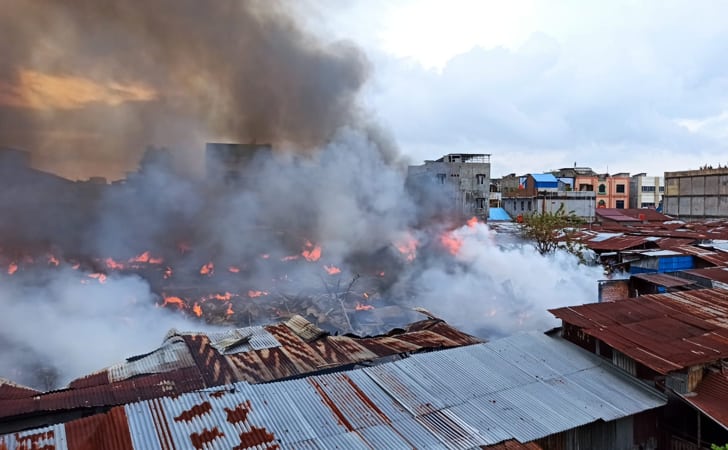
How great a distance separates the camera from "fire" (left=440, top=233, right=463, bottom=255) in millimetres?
23336

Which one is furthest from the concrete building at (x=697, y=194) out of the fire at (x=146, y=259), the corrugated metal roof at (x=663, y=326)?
the fire at (x=146, y=259)

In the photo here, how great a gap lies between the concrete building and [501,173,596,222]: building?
10.2m

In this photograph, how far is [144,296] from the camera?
18672 millimetres

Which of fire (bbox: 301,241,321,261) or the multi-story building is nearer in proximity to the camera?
fire (bbox: 301,241,321,261)

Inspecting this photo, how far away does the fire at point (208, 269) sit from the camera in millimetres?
22547

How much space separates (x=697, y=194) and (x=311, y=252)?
44.5 m

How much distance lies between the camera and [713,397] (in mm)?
7773

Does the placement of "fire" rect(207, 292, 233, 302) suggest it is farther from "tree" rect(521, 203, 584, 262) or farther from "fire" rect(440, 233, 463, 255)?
"tree" rect(521, 203, 584, 262)

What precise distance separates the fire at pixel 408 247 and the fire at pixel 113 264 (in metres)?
13.7

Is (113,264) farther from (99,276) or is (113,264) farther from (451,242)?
(451,242)

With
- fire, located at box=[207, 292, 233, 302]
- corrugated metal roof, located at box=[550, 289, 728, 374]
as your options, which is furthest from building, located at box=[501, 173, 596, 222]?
corrugated metal roof, located at box=[550, 289, 728, 374]

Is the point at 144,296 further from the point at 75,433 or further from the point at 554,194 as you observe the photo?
the point at 554,194

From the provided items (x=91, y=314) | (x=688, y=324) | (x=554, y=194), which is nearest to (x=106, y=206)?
(x=91, y=314)

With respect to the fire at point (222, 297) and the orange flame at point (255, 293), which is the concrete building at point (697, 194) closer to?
the orange flame at point (255, 293)
